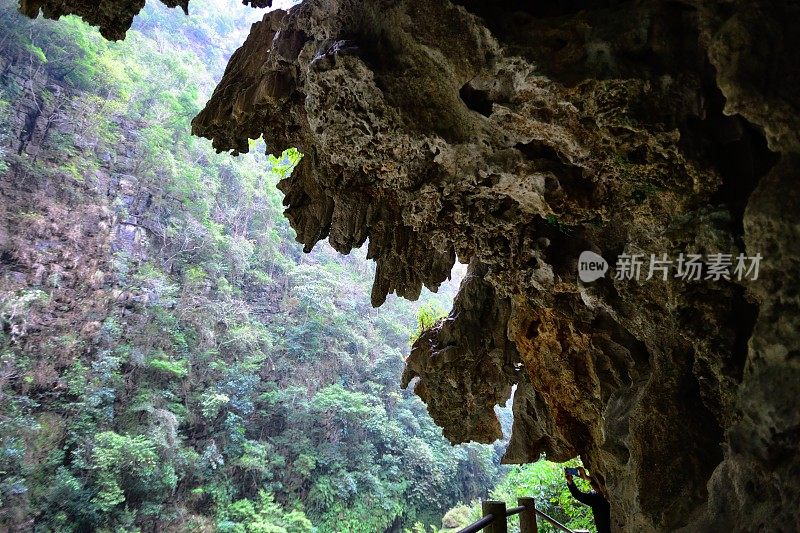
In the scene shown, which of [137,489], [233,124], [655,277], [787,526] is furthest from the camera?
[137,489]

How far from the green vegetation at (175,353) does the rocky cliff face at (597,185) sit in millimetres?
3604

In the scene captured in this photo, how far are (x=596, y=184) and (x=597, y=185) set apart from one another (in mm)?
12

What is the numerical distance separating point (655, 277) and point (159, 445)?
1414 cm

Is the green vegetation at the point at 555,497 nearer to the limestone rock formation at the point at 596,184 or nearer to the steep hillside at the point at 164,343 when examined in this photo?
the limestone rock formation at the point at 596,184

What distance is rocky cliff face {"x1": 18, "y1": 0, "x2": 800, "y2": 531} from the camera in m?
2.18

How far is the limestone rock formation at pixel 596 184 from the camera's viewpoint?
218cm

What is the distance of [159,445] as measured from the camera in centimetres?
1340

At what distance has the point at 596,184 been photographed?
3.66m

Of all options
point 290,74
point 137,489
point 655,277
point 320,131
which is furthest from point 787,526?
point 137,489

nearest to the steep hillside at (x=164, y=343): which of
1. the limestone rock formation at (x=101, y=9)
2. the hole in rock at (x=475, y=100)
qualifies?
the limestone rock formation at (x=101, y=9)

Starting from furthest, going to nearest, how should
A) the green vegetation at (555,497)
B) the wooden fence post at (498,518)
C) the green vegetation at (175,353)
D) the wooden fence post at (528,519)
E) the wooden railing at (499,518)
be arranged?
1. the green vegetation at (175,353)
2. the green vegetation at (555,497)
3. the wooden fence post at (528,519)
4. the wooden fence post at (498,518)
5. the wooden railing at (499,518)

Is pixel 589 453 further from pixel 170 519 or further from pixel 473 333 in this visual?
pixel 170 519

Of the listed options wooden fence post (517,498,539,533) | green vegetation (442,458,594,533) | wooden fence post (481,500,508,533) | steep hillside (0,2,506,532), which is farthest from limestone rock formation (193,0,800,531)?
steep hillside (0,2,506,532)

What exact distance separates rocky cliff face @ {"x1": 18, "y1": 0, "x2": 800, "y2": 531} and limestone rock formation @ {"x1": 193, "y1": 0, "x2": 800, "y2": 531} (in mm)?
14
